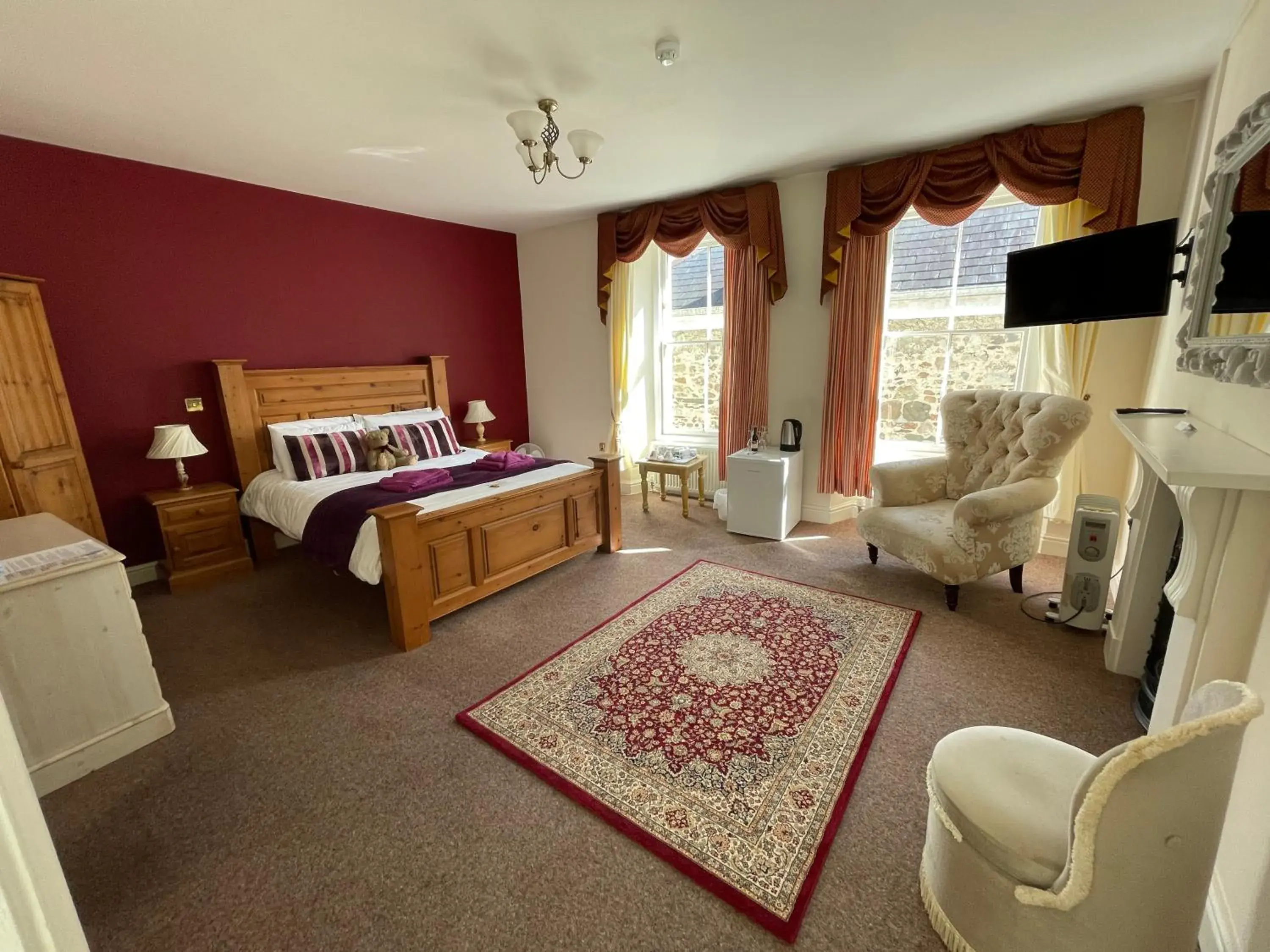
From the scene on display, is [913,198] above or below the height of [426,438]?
above

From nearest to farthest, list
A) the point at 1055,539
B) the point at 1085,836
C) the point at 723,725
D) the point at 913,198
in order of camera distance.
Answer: the point at 1085,836, the point at 723,725, the point at 913,198, the point at 1055,539

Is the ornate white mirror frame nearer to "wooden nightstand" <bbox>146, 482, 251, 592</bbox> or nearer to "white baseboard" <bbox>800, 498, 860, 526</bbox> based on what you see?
"white baseboard" <bbox>800, 498, 860, 526</bbox>

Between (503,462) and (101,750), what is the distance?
2.11m

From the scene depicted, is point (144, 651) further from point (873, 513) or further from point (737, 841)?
point (873, 513)

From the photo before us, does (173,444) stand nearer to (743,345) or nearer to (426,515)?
(426,515)

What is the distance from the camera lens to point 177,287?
3.21 meters

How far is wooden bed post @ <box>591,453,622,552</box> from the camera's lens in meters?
3.52

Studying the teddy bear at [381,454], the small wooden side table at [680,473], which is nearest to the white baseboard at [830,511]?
the small wooden side table at [680,473]

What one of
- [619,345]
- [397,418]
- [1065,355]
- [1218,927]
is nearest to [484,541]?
[397,418]

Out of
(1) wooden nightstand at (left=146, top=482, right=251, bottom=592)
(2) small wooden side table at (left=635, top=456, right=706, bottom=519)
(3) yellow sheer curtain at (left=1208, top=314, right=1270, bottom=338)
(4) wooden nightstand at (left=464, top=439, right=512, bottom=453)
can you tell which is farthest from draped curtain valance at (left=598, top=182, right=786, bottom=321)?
(1) wooden nightstand at (left=146, top=482, right=251, bottom=592)

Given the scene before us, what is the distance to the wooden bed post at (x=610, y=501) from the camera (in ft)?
11.5

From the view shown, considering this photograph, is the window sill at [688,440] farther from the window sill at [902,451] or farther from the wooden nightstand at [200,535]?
the wooden nightstand at [200,535]

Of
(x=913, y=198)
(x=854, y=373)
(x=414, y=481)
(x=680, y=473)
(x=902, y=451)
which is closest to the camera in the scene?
(x=414, y=481)

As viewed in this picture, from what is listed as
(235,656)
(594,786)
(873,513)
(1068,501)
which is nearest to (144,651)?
(235,656)
